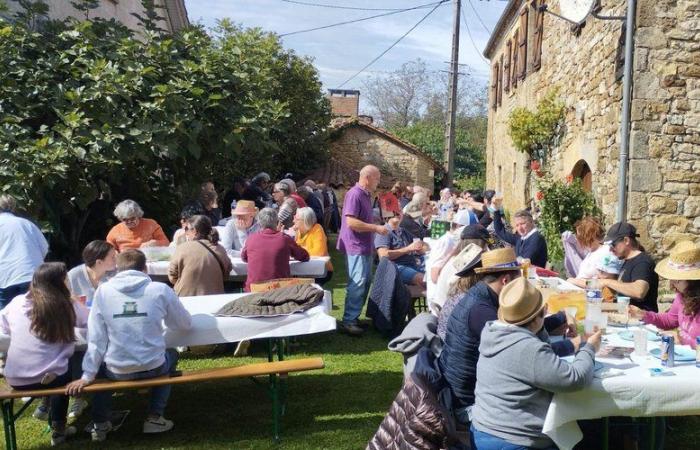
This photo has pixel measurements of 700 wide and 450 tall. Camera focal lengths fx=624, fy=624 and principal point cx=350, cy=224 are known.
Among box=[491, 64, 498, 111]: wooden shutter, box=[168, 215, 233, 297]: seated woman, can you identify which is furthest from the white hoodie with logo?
box=[491, 64, 498, 111]: wooden shutter

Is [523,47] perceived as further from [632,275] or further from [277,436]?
[277,436]

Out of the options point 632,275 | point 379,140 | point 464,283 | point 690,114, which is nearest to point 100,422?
point 464,283

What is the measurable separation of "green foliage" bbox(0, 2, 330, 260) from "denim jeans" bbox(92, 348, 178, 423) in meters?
2.94

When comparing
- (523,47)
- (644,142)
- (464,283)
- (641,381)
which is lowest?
Answer: (641,381)

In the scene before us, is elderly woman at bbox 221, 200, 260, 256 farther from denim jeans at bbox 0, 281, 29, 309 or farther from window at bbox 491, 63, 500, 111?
window at bbox 491, 63, 500, 111

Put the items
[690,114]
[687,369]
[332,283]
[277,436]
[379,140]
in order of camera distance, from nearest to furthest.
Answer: [687,369], [277,436], [690,114], [332,283], [379,140]

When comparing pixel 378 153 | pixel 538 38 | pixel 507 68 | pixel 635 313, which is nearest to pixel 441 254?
pixel 635 313

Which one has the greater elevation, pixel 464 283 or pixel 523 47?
pixel 523 47

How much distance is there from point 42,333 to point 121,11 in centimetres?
1039

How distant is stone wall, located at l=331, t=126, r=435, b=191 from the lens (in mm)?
23578

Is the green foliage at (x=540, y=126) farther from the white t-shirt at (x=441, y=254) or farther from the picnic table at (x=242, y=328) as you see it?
the picnic table at (x=242, y=328)

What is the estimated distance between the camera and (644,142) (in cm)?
762

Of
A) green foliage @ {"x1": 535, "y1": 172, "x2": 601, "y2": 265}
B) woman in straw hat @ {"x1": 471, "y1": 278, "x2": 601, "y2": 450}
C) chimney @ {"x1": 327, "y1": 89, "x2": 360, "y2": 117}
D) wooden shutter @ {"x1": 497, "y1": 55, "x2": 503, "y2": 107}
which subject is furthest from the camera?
chimney @ {"x1": 327, "y1": 89, "x2": 360, "y2": 117}

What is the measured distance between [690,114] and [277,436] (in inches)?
250
